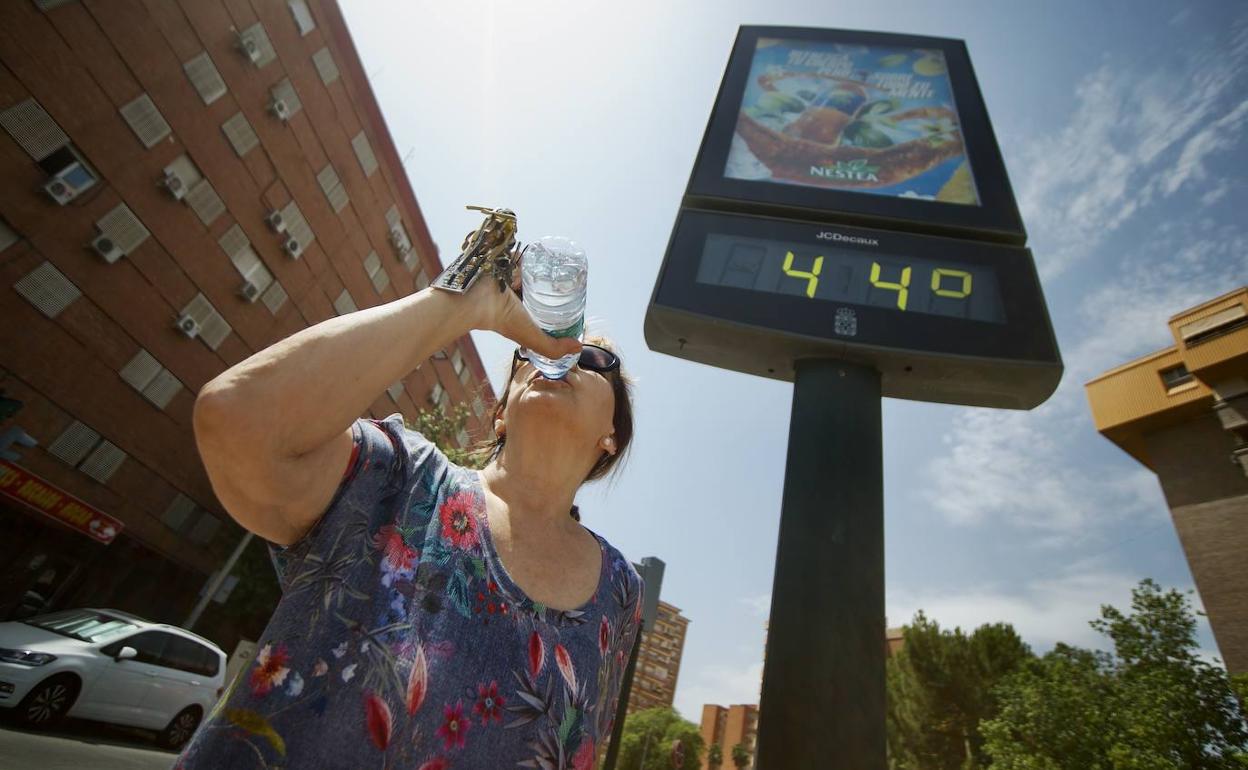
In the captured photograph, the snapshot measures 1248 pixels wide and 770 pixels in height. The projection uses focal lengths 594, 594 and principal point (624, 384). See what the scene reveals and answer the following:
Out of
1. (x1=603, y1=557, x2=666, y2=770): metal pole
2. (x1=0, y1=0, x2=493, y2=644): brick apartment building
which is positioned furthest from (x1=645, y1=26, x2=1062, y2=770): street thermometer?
(x1=0, y1=0, x2=493, y2=644): brick apartment building

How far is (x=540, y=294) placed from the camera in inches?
62.1

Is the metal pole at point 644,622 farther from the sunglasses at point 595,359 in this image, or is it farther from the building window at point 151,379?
the building window at point 151,379

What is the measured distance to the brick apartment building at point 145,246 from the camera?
41.7 ft

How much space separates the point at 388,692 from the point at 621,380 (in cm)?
125

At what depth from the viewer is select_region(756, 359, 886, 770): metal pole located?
1817 millimetres

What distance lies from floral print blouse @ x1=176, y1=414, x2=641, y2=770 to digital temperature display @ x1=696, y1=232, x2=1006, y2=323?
1818mm

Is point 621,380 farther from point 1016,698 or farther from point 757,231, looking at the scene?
point 1016,698

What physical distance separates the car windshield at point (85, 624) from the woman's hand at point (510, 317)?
791 centimetres

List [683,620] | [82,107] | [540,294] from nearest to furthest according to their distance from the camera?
[540,294] → [82,107] → [683,620]

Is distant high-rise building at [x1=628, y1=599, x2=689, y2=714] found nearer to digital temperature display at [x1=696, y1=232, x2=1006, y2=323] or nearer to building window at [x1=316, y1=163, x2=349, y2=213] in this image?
building window at [x1=316, y1=163, x2=349, y2=213]

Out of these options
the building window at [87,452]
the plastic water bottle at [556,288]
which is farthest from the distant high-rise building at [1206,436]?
the building window at [87,452]

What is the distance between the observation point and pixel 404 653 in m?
1.01

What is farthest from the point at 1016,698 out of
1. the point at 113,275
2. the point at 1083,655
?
the point at 113,275

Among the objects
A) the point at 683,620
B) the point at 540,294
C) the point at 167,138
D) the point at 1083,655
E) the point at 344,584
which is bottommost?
the point at 344,584
